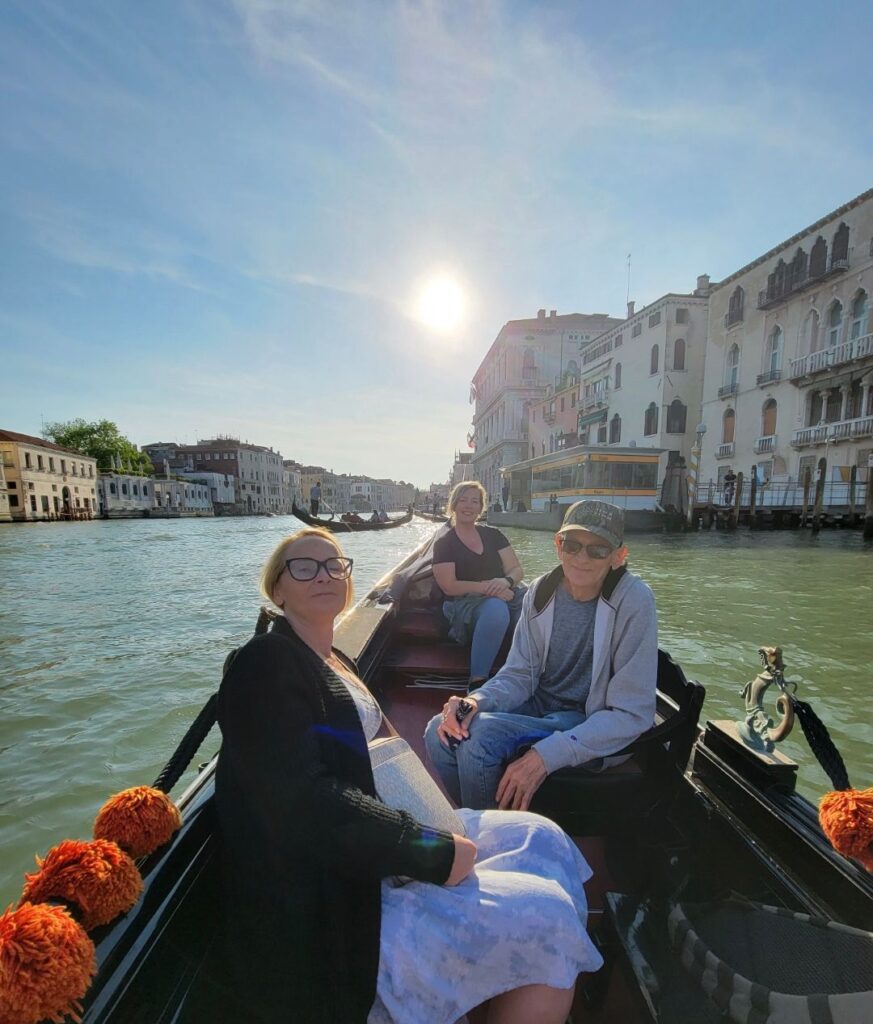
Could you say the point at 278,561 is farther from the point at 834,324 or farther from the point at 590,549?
the point at 834,324

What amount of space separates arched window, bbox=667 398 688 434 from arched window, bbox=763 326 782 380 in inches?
175

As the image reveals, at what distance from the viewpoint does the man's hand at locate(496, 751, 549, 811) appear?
4.44ft

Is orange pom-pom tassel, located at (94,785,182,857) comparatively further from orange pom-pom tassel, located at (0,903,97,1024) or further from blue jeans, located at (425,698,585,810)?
blue jeans, located at (425,698,585,810)

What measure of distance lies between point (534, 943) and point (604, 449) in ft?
67.2

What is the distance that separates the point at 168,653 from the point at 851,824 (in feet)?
19.7

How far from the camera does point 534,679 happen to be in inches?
67.9

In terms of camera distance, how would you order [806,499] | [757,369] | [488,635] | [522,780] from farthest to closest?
[757,369] < [806,499] < [488,635] < [522,780]

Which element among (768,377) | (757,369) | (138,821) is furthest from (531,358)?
(138,821)

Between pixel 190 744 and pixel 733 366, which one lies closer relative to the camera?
pixel 190 744

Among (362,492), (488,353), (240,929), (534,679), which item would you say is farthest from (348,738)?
(362,492)

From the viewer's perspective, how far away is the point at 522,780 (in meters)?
1.36

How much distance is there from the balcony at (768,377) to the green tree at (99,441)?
51782 mm

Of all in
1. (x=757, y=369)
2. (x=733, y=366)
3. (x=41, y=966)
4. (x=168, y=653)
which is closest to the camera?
(x=41, y=966)

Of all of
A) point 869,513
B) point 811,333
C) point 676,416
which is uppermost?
point 811,333
